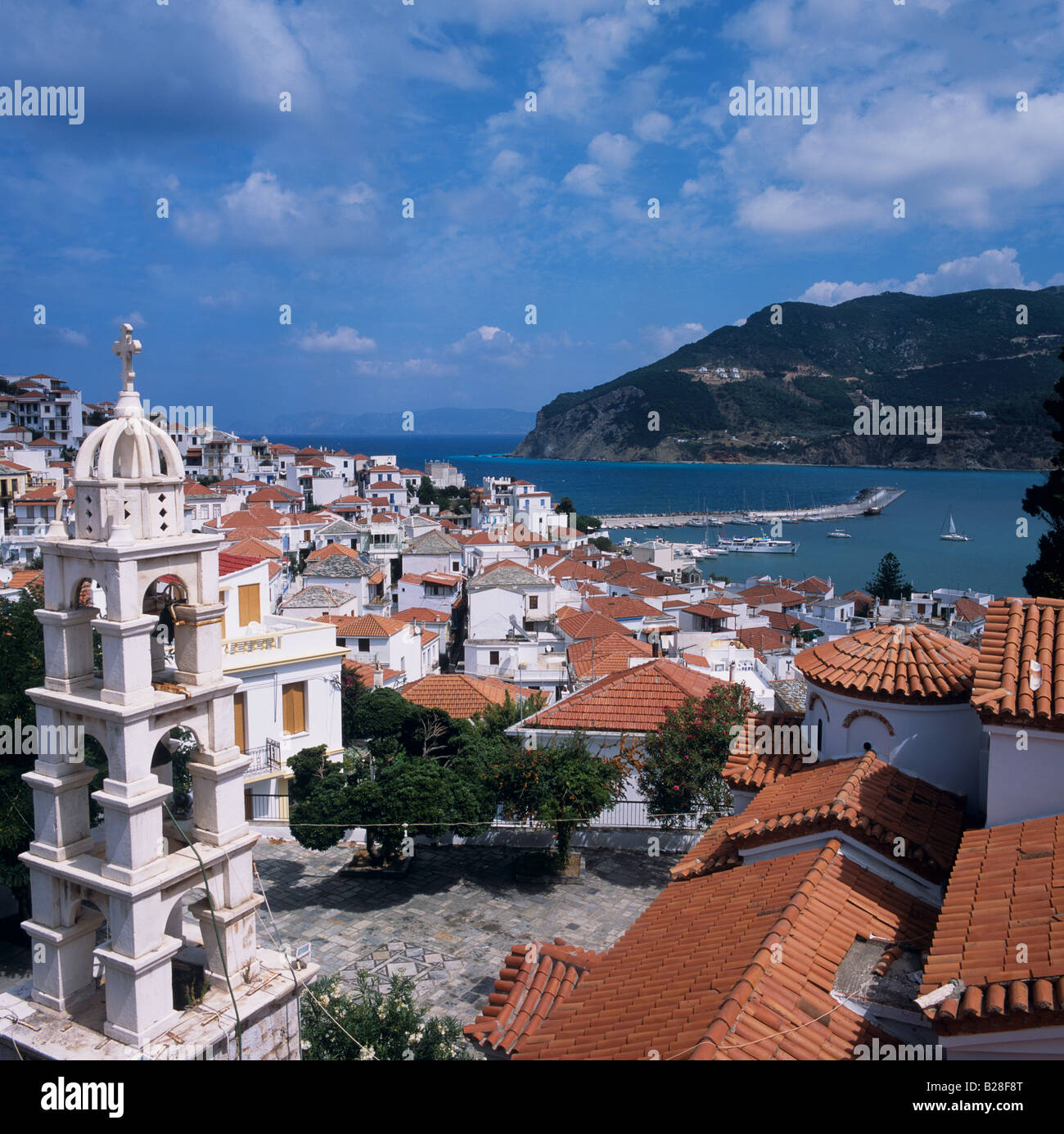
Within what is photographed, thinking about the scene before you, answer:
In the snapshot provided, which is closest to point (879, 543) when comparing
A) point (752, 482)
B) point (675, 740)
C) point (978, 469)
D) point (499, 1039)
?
point (752, 482)

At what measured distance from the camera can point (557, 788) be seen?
1500 cm

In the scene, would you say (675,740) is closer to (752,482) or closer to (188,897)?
(188,897)

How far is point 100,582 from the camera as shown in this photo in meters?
5.94

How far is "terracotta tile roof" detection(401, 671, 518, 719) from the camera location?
23.8 meters

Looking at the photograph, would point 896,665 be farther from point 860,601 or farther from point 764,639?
point 860,601

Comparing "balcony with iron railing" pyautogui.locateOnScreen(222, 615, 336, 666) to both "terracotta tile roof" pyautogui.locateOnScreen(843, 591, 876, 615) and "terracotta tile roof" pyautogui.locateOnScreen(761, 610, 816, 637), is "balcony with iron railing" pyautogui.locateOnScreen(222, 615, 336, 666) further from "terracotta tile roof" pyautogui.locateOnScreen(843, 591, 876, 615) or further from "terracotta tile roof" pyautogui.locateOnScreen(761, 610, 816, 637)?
"terracotta tile roof" pyautogui.locateOnScreen(843, 591, 876, 615)

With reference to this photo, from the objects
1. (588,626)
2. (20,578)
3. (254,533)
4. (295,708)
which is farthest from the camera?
(254,533)

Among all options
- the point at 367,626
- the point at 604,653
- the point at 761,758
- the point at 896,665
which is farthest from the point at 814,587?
the point at 896,665

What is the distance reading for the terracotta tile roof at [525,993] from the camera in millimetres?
6863

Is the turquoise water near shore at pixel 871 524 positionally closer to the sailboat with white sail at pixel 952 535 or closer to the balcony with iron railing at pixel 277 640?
the sailboat with white sail at pixel 952 535

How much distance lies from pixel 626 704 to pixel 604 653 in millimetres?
12201

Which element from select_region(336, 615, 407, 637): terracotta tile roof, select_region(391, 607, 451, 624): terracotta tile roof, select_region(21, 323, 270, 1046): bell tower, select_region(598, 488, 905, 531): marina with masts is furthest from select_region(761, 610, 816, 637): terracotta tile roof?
select_region(598, 488, 905, 531): marina with masts

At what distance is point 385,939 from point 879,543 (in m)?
116
